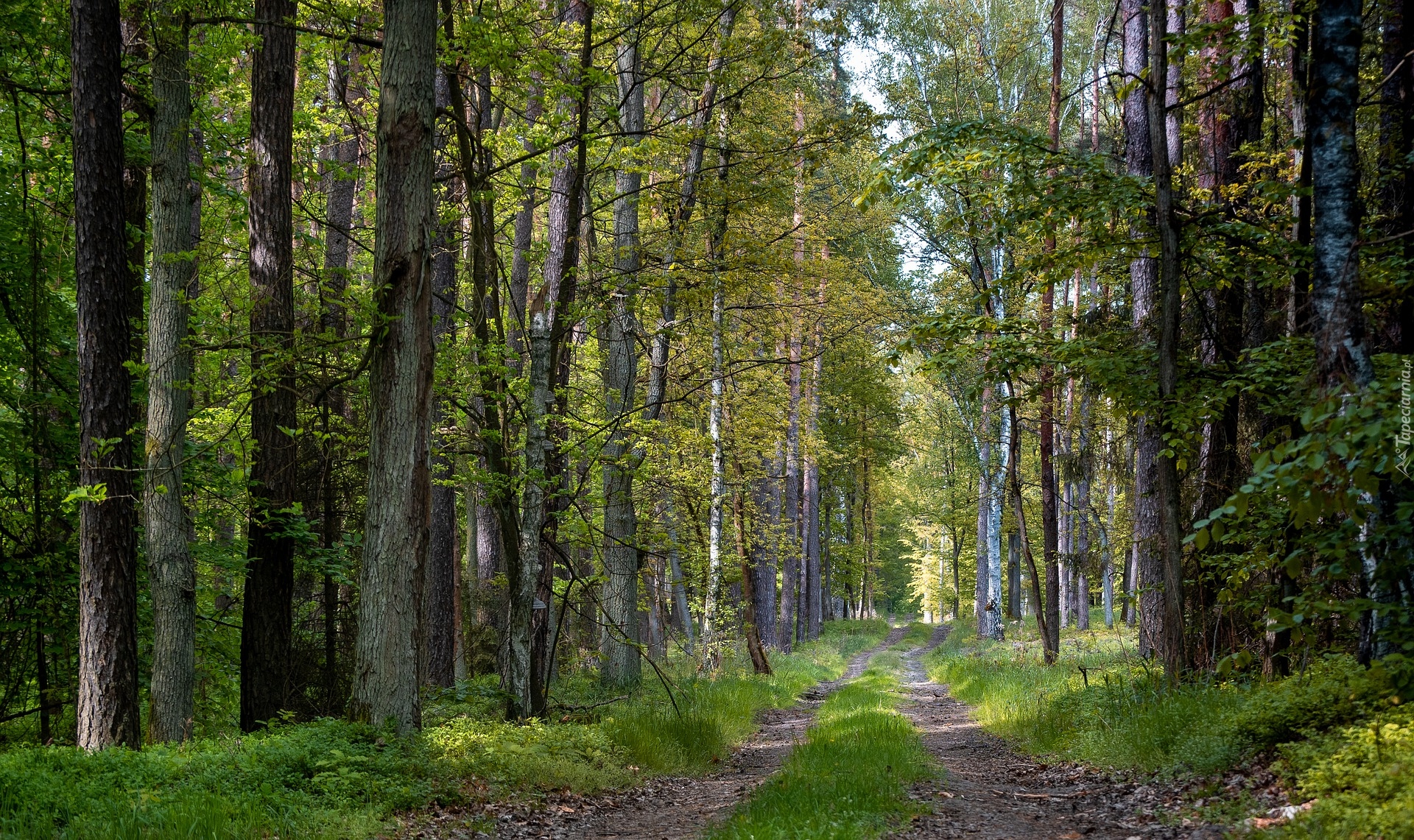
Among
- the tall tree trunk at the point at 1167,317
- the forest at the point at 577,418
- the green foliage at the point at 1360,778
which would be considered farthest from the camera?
the tall tree trunk at the point at 1167,317

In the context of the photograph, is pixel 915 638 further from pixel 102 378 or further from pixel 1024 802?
pixel 102 378

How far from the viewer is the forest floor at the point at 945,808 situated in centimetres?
582

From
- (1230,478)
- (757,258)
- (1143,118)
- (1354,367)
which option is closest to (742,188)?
(757,258)

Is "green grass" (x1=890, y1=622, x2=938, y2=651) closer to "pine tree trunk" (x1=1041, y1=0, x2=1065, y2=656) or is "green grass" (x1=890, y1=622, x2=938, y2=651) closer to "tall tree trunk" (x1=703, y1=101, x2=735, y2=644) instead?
"pine tree trunk" (x1=1041, y1=0, x2=1065, y2=656)

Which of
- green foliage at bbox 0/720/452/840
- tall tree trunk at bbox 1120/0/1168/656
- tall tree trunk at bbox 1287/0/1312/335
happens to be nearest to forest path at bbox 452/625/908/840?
green foliage at bbox 0/720/452/840

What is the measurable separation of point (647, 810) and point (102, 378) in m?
6.50

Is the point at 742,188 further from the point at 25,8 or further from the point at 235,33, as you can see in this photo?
the point at 25,8

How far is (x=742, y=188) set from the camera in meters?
11.3

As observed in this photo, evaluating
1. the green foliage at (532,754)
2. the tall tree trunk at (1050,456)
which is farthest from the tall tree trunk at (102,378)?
the tall tree trunk at (1050,456)

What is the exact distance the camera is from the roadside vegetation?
503cm

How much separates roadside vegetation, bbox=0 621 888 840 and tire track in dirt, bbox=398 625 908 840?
20 cm

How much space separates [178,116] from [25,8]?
2.04 metres

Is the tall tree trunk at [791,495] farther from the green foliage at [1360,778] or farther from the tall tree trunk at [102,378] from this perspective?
the green foliage at [1360,778]

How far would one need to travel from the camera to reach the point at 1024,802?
6.97 meters
